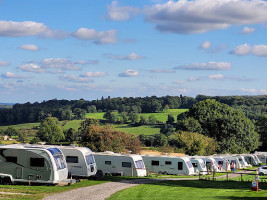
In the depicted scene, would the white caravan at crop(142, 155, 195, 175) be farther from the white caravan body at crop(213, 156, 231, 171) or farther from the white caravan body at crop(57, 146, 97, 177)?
the white caravan body at crop(57, 146, 97, 177)

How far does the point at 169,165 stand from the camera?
1474 inches

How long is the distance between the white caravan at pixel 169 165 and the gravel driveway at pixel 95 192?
961 cm

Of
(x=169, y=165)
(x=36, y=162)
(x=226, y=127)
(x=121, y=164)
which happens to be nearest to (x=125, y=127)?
(x=226, y=127)

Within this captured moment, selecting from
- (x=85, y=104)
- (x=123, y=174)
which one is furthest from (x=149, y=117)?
(x=123, y=174)

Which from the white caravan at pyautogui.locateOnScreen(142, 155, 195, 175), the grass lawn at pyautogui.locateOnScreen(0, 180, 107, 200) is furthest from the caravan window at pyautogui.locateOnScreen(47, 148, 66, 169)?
the white caravan at pyautogui.locateOnScreen(142, 155, 195, 175)

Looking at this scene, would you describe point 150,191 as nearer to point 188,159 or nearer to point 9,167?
point 9,167

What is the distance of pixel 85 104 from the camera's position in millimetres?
172500

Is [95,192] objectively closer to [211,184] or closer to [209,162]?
[211,184]

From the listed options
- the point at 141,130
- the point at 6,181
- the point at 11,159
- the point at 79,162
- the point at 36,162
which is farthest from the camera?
the point at 141,130

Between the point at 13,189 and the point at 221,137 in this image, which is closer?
the point at 13,189

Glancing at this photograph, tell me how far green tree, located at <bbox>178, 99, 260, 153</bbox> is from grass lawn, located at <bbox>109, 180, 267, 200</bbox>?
113ft

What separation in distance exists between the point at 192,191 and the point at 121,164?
10.4 m

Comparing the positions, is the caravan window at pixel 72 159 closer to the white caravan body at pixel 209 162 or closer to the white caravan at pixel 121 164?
the white caravan at pixel 121 164

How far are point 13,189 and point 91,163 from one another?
7845 millimetres
